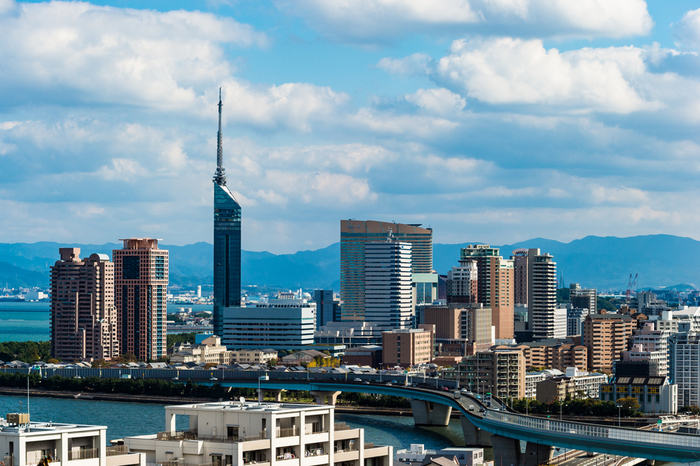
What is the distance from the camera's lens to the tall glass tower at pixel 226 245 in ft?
298

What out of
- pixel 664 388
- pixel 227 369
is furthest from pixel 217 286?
pixel 664 388

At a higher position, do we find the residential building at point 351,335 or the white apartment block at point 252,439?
the white apartment block at point 252,439

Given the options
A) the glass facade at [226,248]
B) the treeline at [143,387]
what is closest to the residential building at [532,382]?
the treeline at [143,387]

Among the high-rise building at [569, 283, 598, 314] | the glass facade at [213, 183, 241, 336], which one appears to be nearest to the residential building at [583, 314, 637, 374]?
the glass facade at [213, 183, 241, 336]

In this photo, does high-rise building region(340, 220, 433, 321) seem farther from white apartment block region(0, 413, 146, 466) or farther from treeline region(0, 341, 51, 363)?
white apartment block region(0, 413, 146, 466)

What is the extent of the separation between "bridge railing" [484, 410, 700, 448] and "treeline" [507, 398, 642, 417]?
14.4m

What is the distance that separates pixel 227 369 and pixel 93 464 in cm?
4898

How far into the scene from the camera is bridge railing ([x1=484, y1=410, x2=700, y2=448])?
79.0ft

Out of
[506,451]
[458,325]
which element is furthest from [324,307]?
[506,451]

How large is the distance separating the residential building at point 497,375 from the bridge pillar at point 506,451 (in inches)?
685

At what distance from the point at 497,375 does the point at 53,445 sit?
38812mm

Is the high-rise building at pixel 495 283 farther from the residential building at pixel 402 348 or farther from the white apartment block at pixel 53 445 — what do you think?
the white apartment block at pixel 53 445

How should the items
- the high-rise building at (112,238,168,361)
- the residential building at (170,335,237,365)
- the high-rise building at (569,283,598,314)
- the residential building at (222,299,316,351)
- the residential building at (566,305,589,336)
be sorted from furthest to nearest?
1. the high-rise building at (569,283,598,314)
2. the residential building at (566,305,589,336)
3. the residential building at (222,299,316,351)
4. the high-rise building at (112,238,168,361)
5. the residential building at (170,335,237,365)

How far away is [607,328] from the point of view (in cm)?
6806
